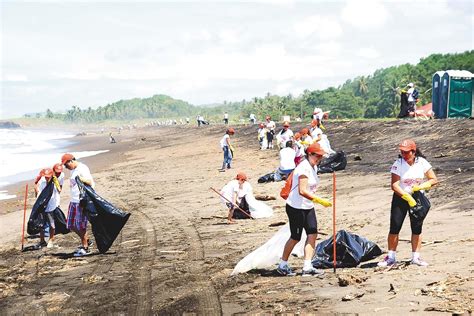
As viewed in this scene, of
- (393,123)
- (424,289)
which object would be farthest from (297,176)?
(393,123)

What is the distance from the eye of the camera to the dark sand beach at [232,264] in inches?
259

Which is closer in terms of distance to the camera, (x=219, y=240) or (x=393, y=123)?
(x=219, y=240)

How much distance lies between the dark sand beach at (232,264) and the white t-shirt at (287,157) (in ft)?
2.81

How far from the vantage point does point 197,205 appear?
52.2ft

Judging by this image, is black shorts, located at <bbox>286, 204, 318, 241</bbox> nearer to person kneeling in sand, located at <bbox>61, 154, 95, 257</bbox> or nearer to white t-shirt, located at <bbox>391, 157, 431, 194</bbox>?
white t-shirt, located at <bbox>391, 157, 431, 194</bbox>

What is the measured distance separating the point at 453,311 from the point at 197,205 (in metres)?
10.8

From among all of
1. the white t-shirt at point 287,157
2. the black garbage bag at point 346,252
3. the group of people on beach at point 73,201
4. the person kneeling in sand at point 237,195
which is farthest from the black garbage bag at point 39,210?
the white t-shirt at point 287,157

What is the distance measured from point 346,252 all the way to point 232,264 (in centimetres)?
187

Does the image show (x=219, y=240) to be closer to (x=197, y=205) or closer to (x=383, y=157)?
(x=197, y=205)

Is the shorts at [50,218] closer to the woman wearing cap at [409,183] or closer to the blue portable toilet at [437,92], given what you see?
the woman wearing cap at [409,183]

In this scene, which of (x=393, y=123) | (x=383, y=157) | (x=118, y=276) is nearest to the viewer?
(x=118, y=276)

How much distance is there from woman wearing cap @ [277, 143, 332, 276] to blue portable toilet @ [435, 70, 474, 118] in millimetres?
20901

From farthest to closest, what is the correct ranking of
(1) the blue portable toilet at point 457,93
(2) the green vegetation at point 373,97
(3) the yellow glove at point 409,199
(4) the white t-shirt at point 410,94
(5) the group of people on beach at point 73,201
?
(2) the green vegetation at point 373,97, (4) the white t-shirt at point 410,94, (1) the blue portable toilet at point 457,93, (5) the group of people on beach at point 73,201, (3) the yellow glove at point 409,199

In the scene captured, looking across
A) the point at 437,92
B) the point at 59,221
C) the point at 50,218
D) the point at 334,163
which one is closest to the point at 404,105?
the point at 437,92
